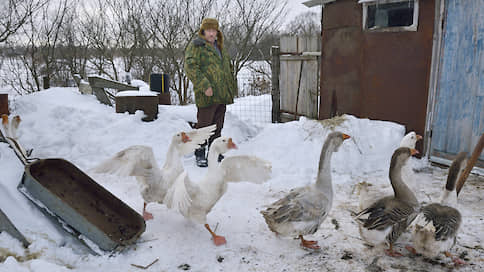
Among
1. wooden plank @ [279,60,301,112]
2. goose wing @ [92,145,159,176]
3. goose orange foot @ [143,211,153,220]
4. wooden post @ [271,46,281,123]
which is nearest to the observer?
goose wing @ [92,145,159,176]

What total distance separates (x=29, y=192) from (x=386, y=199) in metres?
3.31

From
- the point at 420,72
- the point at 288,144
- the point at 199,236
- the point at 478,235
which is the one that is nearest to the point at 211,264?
the point at 199,236

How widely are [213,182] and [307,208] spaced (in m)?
0.94

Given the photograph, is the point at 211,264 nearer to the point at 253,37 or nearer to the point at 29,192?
the point at 29,192

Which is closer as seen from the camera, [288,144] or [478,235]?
[478,235]

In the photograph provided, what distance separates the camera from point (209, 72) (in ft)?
17.3

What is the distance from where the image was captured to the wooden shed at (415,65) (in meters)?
5.29

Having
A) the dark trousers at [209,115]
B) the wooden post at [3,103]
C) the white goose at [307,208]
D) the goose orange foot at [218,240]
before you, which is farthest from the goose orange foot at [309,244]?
the wooden post at [3,103]

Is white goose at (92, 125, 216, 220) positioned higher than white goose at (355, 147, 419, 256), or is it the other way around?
white goose at (92, 125, 216, 220)

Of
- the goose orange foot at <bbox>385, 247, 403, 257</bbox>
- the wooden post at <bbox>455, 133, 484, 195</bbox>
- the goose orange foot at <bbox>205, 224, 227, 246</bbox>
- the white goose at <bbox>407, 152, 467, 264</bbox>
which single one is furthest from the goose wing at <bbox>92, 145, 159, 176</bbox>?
the wooden post at <bbox>455, 133, 484, 195</bbox>

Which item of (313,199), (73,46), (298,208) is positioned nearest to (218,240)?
(298,208)

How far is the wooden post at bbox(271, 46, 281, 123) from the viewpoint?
8.88 meters

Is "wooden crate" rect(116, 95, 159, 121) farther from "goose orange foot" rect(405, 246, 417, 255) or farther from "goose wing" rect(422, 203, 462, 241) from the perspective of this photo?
"goose wing" rect(422, 203, 462, 241)

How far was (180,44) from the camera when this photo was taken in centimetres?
1196
